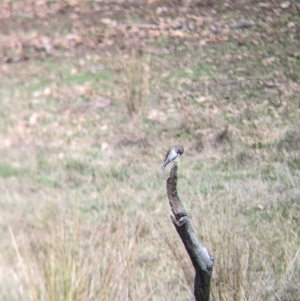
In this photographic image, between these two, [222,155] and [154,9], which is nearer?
[222,155]

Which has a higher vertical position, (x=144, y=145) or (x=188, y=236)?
(x=188, y=236)

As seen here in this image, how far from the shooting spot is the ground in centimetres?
347

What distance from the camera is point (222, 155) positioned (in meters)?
5.46

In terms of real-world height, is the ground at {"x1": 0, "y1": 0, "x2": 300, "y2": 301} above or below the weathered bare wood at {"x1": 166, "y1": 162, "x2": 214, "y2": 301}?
below

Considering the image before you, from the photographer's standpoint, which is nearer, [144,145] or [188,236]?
[188,236]

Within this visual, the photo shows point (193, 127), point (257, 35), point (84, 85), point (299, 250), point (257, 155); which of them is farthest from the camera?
point (257, 35)

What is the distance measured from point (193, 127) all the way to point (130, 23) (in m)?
2.68

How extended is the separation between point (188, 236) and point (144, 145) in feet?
11.0

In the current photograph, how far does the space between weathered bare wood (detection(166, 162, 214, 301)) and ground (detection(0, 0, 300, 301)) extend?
78 centimetres

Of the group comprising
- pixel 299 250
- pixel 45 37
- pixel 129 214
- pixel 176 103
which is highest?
pixel 299 250

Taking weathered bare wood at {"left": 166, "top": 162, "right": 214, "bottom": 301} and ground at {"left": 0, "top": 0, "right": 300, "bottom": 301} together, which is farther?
ground at {"left": 0, "top": 0, "right": 300, "bottom": 301}

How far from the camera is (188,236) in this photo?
2.39 m

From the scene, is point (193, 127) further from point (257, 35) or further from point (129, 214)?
point (257, 35)

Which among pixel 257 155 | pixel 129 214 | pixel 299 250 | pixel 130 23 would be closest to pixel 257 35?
pixel 130 23
